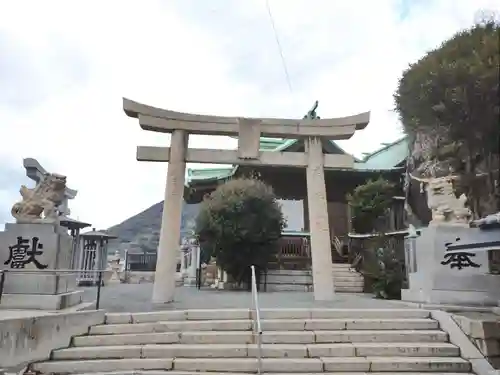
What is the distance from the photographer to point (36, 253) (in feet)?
25.0

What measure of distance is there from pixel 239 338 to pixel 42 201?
14.4 feet

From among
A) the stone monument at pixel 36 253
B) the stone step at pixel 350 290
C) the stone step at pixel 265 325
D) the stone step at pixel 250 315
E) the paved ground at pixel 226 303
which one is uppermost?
the stone monument at pixel 36 253

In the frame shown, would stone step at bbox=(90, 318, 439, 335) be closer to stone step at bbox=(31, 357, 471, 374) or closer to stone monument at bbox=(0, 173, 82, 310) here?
stone step at bbox=(31, 357, 471, 374)

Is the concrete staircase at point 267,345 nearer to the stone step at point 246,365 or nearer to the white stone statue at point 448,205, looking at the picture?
the stone step at point 246,365

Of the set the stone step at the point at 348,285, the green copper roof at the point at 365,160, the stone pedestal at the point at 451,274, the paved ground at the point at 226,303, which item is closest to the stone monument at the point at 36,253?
the paved ground at the point at 226,303

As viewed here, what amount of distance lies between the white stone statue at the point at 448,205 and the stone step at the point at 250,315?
7.73ft

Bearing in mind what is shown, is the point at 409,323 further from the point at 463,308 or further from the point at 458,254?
the point at 458,254

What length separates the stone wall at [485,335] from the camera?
19.5ft

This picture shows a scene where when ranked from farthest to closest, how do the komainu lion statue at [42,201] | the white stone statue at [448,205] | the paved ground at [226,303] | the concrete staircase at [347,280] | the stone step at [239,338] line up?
the concrete staircase at [347,280], the white stone statue at [448,205], the paved ground at [226,303], the komainu lion statue at [42,201], the stone step at [239,338]

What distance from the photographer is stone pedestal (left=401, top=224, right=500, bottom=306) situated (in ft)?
26.9

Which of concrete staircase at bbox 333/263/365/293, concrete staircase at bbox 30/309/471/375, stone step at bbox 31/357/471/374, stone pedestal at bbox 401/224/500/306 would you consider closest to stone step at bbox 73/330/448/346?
concrete staircase at bbox 30/309/471/375

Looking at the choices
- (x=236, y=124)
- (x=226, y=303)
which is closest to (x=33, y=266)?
(x=226, y=303)

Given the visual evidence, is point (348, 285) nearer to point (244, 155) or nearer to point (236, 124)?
point (244, 155)

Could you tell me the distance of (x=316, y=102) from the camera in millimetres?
23953
